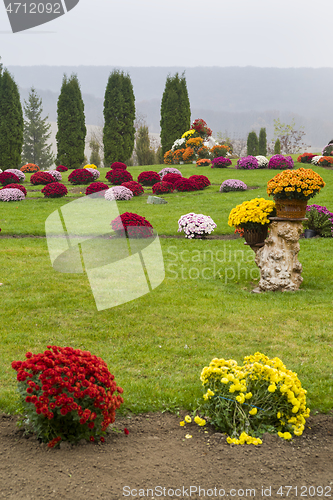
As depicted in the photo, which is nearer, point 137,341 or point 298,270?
point 137,341

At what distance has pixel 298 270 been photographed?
6.97 meters

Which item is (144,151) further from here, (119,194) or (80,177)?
(119,194)

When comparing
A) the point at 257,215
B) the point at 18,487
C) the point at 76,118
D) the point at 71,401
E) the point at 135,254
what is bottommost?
the point at 135,254

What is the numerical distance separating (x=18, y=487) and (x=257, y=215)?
18.0 ft

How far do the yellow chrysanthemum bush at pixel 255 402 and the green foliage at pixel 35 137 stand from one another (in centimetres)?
5514

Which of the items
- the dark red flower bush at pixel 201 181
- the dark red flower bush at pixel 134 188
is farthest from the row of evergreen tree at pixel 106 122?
the dark red flower bush at pixel 134 188

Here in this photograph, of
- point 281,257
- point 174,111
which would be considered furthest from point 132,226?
point 174,111

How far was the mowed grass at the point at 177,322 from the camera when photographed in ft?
13.0

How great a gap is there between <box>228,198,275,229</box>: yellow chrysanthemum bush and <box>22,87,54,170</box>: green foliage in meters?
51.5

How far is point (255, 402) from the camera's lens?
10.1 feet

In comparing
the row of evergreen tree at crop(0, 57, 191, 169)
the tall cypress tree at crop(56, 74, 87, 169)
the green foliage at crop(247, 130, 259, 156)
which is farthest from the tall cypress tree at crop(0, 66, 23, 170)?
the green foliage at crop(247, 130, 259, 156)

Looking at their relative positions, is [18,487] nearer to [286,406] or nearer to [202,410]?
[202,410]

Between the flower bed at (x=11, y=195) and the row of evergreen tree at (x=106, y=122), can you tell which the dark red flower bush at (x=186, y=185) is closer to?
the flower bed at (x=11, y=195)

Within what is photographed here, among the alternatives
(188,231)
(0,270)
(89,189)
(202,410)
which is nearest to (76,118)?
(89,189)
